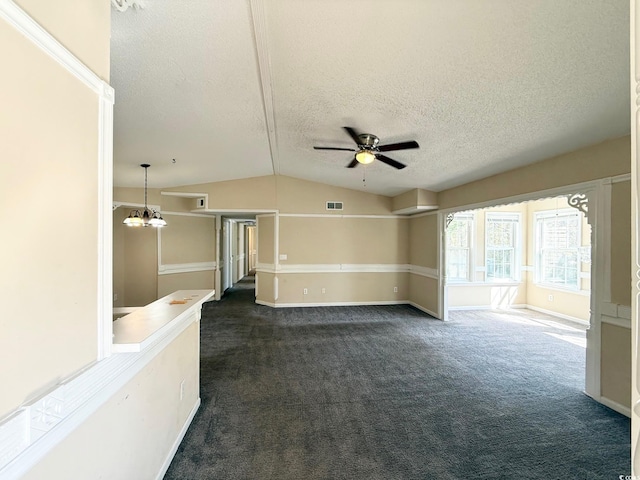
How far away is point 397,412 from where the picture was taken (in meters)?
2.55

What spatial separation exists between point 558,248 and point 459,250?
6.20ft

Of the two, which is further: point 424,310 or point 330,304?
point 330,304

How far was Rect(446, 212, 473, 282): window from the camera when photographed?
21.4 feet

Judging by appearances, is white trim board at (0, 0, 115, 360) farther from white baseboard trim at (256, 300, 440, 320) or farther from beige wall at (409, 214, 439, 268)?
beige wall at (409, 214, 439, 268)

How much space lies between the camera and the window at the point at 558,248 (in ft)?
18.5

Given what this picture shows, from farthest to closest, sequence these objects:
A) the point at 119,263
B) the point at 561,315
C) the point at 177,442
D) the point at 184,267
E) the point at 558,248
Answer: the point at 184,267 < the point at 119,263 < the point at 558,248 < the point at 561,315 < the point at 177,442

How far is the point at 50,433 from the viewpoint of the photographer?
0.93 metres

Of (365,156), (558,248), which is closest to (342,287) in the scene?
(365,156)

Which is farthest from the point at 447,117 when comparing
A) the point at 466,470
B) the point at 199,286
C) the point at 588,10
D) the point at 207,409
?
the point at 199,286

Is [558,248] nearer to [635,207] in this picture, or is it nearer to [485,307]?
[485,307]

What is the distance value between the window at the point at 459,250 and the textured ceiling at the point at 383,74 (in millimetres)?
2953

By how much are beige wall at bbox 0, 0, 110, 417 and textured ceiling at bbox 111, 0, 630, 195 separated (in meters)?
1.09

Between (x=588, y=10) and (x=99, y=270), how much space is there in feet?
9.01

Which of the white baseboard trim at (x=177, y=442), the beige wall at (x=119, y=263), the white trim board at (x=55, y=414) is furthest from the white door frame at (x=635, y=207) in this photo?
the beige wall at (x=119, y=263)
